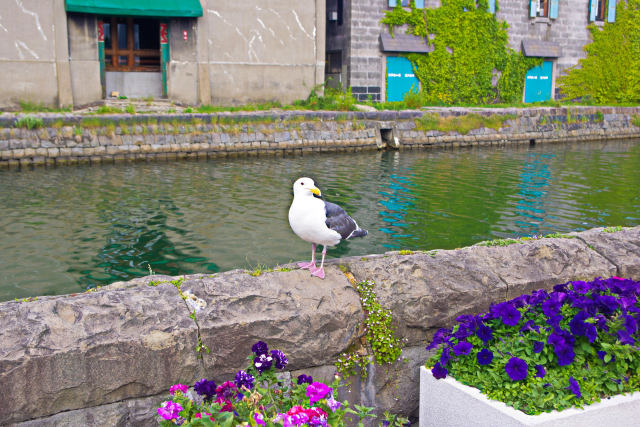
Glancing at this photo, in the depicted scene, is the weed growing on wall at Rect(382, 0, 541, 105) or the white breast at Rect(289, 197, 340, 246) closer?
the white breast at Rect(289, 197, 340, 246)

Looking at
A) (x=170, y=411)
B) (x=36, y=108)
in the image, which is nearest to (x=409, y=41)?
(x=36, y=108)

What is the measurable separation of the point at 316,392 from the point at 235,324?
1.91 ft

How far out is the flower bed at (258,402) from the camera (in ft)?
8.38

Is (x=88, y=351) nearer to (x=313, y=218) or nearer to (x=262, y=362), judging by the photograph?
(x=262, y=362)

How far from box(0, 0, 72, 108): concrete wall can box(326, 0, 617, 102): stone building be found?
438 inches

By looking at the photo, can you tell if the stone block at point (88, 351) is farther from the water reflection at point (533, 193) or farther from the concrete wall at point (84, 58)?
the concrete wall at point (84, 58)

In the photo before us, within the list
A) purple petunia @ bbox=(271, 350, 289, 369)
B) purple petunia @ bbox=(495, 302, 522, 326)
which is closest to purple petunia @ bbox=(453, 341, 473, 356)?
purple petunia @ bbox=(495, 302, 522, 326)

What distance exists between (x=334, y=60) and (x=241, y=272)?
25220 mm

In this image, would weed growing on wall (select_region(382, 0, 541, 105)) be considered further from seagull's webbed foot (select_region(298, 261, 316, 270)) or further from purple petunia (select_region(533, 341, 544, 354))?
purple petunia (select_region(533, 341, 544, 354))

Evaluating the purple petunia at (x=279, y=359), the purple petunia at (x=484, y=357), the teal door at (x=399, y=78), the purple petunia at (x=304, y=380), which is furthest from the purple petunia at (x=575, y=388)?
the teal door at (x=399, y=78)

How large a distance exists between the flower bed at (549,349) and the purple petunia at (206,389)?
103cm

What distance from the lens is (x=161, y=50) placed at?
2228 centimetres

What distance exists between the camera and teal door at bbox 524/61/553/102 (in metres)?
30.7

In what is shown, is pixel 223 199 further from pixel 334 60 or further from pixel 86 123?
pixel 334 60
